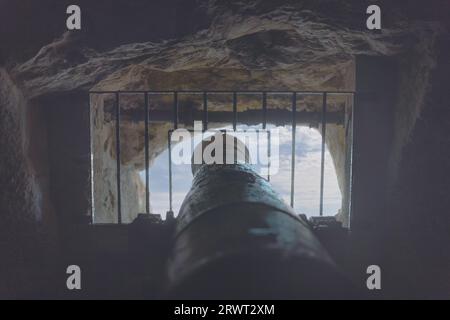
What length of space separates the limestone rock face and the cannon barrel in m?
1.24

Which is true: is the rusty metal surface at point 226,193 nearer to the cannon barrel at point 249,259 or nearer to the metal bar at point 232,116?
the cannon barrel at point 249,259

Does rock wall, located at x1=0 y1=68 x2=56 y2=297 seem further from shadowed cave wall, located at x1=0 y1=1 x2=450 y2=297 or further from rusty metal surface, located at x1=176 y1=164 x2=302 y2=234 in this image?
rusty metal surface, located at x1=176 y1=164 x2=302 y2=234

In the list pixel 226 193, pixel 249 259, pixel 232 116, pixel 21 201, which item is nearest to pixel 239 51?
pixel 226 193

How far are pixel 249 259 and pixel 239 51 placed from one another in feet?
7.23

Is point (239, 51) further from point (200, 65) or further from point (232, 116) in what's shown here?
point (232, 116)

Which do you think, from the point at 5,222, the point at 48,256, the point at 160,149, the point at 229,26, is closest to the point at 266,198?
the point at 229,26

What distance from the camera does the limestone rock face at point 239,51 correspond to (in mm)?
2559

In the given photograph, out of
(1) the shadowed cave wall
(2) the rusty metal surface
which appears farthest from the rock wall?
(2) the rusty metal surface

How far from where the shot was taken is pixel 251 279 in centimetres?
155

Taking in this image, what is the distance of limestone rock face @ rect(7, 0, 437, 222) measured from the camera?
2.56m

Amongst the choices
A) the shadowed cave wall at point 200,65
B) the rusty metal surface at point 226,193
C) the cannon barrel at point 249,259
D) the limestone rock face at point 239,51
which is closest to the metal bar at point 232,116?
the limestone rock face at point 239,51

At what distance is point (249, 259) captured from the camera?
1.58 metres

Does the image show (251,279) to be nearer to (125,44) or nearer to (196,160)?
(125,44)
